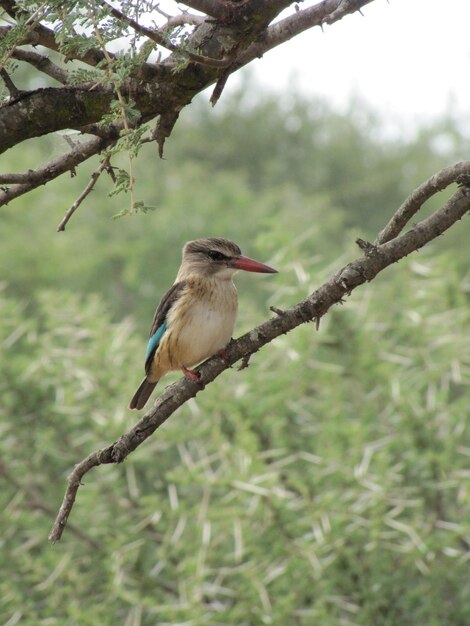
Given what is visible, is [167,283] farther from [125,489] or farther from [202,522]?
[202,522]

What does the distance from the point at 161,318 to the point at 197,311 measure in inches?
12.7

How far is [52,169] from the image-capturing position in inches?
123

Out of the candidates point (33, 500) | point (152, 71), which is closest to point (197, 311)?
point (152, 71)

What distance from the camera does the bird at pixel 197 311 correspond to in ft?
15.0

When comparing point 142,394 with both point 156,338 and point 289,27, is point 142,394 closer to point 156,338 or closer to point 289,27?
point 156,338

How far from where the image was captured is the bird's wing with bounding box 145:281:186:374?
4.92 metres

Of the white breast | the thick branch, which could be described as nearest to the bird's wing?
the white breast

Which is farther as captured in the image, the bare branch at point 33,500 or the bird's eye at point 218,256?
the bare branch at point 33,500

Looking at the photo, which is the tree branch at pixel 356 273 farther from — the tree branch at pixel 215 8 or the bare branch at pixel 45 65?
the bare branch at pixel 45 65

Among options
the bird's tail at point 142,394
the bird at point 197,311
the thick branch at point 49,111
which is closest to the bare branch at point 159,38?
the thick branch at point 49,111

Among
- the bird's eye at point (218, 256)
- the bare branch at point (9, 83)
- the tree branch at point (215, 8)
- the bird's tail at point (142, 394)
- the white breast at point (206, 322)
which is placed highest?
the bare branch at point (9, 83)

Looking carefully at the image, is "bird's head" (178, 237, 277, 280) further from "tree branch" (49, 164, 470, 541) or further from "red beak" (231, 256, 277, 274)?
"tree branch" (49, 164, 470, 541)

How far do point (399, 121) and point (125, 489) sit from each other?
16286 mm

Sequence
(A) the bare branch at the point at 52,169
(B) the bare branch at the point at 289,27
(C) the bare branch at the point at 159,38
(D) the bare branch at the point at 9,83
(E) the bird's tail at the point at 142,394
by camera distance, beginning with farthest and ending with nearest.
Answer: (E) the bird's tail at the point at 142,394
(B) the bare branch at the point at 289,27
(A) the bare branch at the point at 52,169
(D) the bare branch at the point at 9,83
(C) the bare branch at the point at 159,38
